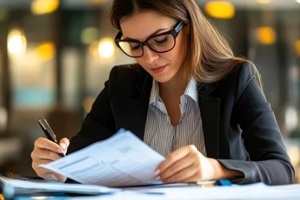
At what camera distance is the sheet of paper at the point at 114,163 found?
0.95 metres

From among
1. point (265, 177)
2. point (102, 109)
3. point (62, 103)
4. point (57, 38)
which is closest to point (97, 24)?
point (57, 38)

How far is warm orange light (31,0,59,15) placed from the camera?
15.2 feet

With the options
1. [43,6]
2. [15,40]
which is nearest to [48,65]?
[15,40]

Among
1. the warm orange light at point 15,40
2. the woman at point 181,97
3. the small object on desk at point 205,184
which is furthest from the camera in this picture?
the warm orange light at point 15,40

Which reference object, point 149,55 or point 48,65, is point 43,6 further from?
point 149,55

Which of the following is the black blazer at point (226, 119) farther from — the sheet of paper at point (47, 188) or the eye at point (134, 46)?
the sheet of paper at point (47, 188)

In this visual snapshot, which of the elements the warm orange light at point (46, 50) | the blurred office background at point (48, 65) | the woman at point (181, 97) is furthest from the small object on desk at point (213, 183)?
the warm orange light at point (46, 50)

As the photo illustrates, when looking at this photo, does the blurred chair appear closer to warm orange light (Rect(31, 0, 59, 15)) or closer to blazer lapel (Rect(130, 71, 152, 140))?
warm orange light (Rect(31, 0, 59, 15))

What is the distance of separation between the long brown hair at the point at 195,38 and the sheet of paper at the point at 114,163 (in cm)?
42

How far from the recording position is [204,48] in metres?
1.48

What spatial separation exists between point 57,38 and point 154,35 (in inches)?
132

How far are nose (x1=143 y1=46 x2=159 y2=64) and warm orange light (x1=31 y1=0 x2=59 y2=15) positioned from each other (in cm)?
339

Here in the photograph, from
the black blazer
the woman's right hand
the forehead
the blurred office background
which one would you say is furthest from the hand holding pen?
the blurred office background

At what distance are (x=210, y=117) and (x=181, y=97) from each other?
0.11m
